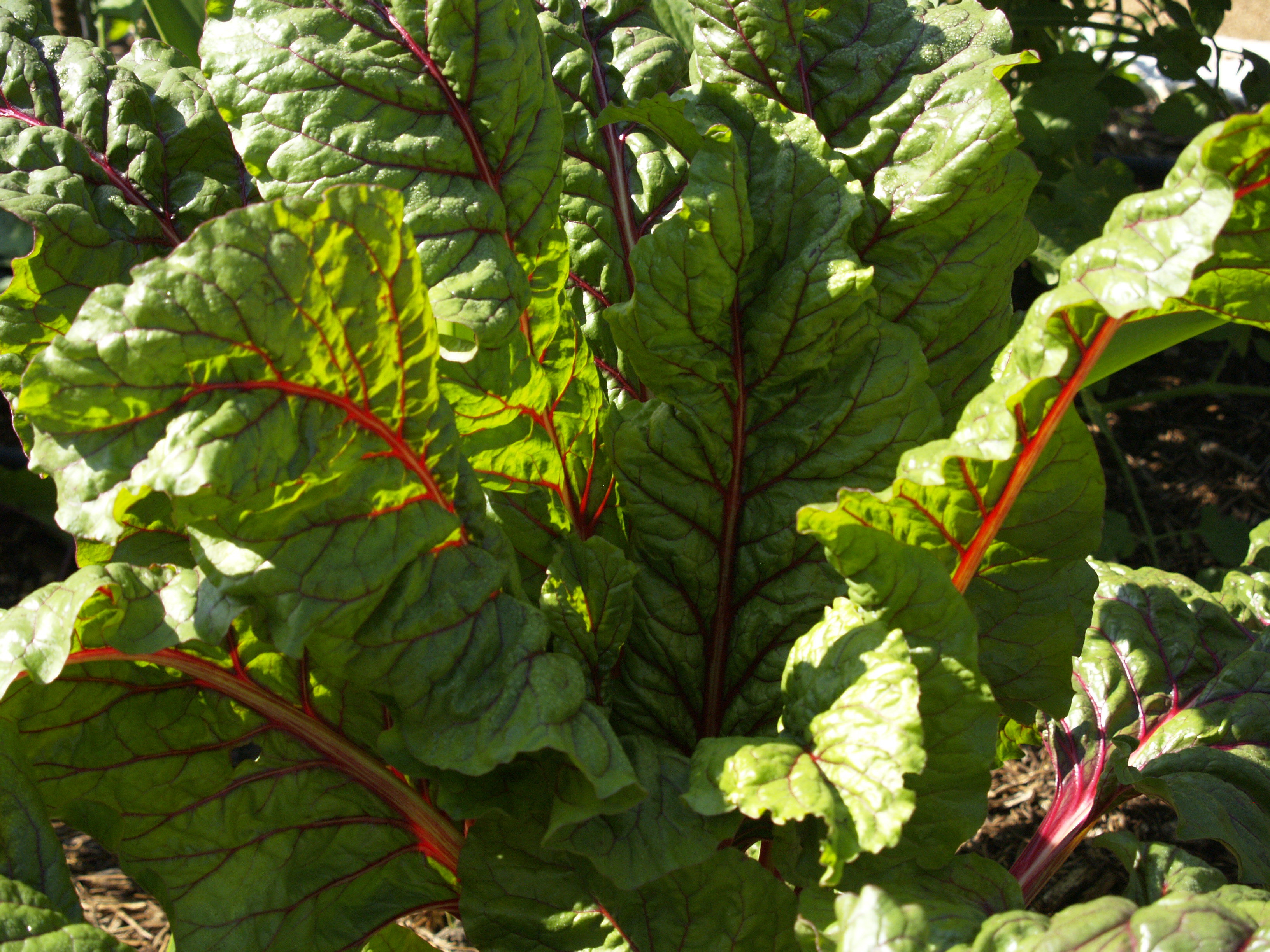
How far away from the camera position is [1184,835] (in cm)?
143

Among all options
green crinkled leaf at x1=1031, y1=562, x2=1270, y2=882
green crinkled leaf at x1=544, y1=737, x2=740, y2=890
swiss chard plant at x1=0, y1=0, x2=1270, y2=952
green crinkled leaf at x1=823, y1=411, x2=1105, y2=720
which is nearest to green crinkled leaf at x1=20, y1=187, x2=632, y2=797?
swiss chard plant at x1=0, y1=0, x2=1270, y2=952

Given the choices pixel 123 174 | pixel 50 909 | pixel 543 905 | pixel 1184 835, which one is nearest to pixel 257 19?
pixel 123 174

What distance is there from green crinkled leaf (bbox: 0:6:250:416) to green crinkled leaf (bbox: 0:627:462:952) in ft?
1.50

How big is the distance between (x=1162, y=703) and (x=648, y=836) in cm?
104

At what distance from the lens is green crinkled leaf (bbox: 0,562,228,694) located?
111cm

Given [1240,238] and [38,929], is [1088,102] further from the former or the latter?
[38,929]

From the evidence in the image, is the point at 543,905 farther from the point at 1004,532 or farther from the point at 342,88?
the point at 342,88

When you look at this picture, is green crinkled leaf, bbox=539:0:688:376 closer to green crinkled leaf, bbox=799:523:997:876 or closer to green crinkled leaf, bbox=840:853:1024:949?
green crinkled leaf, bbox=799:523:997:876

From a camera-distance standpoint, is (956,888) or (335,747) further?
(335,747)

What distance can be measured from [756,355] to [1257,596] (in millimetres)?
1072

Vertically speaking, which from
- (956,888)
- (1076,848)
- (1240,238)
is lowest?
(1076,848)

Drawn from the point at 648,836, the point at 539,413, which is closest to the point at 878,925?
the point at 648,836

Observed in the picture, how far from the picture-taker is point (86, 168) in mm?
1455

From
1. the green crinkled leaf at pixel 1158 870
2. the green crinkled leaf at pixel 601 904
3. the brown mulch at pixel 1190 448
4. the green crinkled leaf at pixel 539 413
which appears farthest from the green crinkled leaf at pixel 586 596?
the brown mulch at pixel 1190 448
